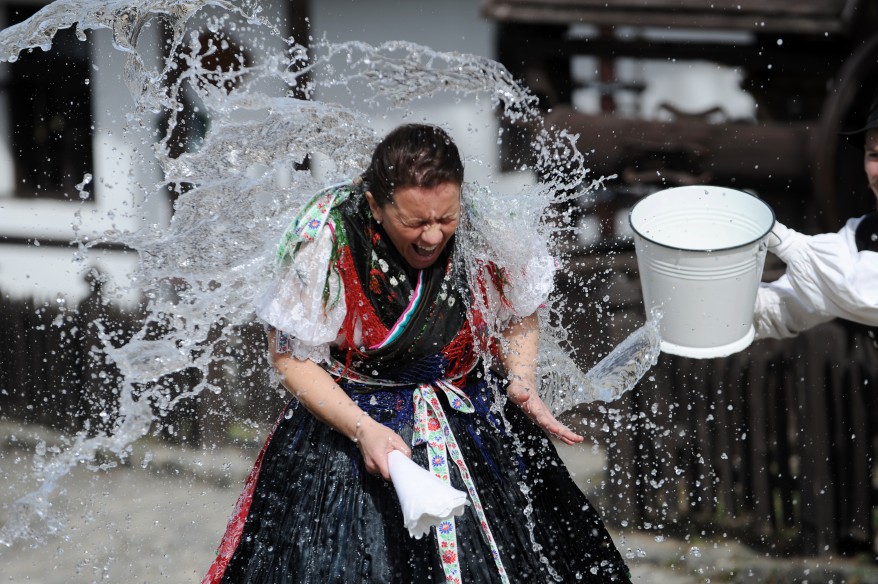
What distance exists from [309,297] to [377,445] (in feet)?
1.26

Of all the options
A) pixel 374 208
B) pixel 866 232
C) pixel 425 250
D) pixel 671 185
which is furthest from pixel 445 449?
pixel 671 185

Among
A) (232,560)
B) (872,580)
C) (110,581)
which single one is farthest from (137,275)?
(872,580)

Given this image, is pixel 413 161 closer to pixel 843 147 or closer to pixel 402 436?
pixel 402 436

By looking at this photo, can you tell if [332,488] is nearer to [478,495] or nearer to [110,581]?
[478,495]

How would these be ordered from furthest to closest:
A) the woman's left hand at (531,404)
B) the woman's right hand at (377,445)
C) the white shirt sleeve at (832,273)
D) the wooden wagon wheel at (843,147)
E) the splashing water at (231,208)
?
1. the wooden wagon wheel at (843,147)
2. the white shirt sleeve at (832,273)
3. the splashing water at (231,208)
4. the woman's left hand at (531,404)
5. the woman's right hand at (377,445)

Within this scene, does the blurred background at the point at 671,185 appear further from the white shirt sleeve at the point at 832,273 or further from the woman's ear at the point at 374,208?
the woman's ear at the point at 374,208

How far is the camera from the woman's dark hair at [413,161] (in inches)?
103

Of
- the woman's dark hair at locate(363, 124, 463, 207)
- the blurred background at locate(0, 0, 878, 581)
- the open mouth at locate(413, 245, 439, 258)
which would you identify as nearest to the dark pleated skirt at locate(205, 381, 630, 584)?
the open mouth at locate(413, 245, 439, 258)

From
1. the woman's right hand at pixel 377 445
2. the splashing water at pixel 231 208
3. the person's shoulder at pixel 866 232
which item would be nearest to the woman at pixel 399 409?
the woman's right hand at pixel 377 445

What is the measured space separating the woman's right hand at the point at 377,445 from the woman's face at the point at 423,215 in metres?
0.42

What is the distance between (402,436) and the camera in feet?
9.20

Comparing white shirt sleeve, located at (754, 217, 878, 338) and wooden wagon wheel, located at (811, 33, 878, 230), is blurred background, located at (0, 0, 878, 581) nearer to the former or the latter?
wooden wagon wheel, located at (811, 33, 878, 230)

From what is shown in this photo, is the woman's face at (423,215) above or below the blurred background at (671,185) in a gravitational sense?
above

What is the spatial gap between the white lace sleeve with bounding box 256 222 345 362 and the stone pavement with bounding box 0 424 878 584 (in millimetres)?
2214
